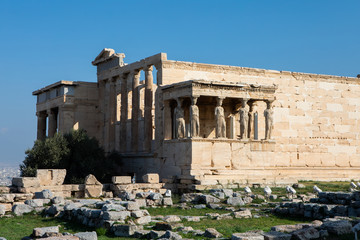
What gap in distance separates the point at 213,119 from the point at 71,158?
696cm

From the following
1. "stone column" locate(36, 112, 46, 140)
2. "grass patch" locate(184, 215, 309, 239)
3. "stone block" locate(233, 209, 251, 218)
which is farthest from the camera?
"stone column" locate(36, 112, 46, 140)

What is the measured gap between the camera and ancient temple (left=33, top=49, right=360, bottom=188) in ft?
68.8

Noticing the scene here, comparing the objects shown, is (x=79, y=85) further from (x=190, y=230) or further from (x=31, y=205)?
(x=190, y=230)

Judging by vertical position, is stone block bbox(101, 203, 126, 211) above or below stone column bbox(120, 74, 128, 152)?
below

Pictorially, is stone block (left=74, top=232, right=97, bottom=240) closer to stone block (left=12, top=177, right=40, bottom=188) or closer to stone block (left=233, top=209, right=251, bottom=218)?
stone block (left=233, top=209, right=251, bottom=218)

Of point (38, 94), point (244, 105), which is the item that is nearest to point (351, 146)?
point (244, 105)

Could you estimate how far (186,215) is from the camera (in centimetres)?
1309

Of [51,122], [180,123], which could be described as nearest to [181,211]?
[180,123]

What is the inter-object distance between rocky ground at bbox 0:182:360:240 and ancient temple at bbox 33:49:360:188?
3.59 metres

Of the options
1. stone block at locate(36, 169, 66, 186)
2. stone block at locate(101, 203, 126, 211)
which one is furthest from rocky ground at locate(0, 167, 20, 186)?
stone block at locate(101, 203, 126, 211)

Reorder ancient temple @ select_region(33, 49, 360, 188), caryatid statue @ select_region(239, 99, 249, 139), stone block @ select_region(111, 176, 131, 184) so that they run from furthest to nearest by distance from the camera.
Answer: caryatid statue @ select_region(239, 99, 249, 139) → ancient temple @ select_region(33, 49, 360, 188) → stone block @ select_region(111, 176, 131, 184)

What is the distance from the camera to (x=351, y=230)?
371 inches

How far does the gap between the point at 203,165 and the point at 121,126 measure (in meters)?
7.63

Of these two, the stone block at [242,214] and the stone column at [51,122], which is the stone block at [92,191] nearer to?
the stone block at [242,214]
